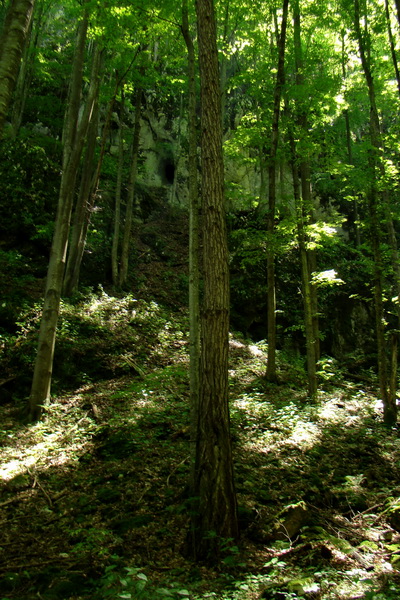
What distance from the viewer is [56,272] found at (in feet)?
23.7

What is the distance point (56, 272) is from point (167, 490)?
15.0 feet

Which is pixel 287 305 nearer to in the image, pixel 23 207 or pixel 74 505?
pixel 23 207

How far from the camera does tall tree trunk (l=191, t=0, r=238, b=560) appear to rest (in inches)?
154

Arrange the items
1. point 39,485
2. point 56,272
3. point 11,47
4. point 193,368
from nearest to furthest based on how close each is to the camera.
Result: point 11,47 → point 39,485 → point 193,368 → point 56,272

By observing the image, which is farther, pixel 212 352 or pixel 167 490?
pixel 167 490

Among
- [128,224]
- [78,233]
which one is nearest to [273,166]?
[78,233]

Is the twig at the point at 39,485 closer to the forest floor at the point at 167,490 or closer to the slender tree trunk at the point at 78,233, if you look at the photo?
the forest floor at the point at 167,490

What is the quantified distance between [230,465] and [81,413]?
4071 mm

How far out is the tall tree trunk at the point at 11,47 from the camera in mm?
2992

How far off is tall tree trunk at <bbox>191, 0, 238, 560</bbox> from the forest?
23 mm

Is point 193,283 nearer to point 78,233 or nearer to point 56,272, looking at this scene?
point 56,272

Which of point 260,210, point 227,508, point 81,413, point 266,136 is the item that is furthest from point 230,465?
point 260,210

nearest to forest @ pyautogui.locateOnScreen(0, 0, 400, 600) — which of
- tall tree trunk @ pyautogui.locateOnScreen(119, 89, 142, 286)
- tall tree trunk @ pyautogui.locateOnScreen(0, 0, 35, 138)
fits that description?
tall tree trunk @ pyautogui.locateOnScreen(0, 0, 35, 138)

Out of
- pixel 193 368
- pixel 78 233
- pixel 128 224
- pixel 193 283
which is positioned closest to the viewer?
pixel 193 368
